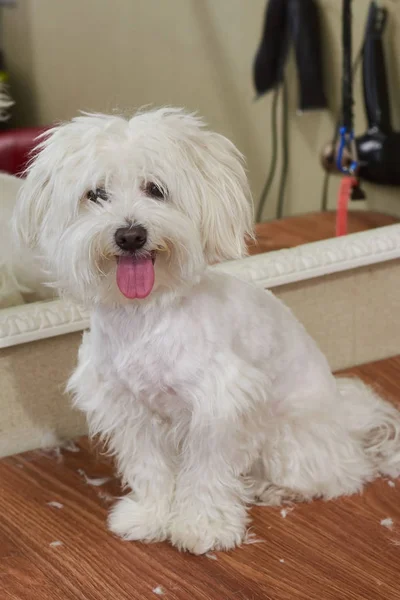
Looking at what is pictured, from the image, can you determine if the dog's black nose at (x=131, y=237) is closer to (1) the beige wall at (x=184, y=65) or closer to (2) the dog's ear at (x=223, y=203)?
(2) the dog's ear at (x=223, y=203)

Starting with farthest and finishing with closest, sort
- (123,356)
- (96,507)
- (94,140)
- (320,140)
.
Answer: (320,140) < (96,507) < (123,356) < (94,140)

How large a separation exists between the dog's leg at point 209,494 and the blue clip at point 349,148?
990 mm

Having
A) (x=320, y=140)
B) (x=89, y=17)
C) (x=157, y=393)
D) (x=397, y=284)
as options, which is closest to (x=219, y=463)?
(x=157, y=393)

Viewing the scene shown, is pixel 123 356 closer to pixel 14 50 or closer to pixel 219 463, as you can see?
pixel 219 463

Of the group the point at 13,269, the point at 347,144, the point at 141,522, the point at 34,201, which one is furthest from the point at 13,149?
the point at 141,522

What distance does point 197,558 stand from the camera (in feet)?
4.08

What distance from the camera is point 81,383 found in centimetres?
128

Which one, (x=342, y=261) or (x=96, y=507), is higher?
(x=342, y=261)

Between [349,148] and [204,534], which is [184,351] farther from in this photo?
[349,148]

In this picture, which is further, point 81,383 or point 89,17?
point 89,17

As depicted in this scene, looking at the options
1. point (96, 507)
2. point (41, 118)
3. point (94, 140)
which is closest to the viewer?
point (94, 140)

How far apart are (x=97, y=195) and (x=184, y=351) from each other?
246 mm

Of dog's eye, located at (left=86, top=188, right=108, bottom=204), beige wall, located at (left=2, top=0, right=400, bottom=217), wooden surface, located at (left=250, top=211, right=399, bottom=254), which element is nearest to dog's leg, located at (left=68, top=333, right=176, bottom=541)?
dog's eye, located at (left=86, top=188, right=108, bottom=204)

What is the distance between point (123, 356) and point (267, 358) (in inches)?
8.7
